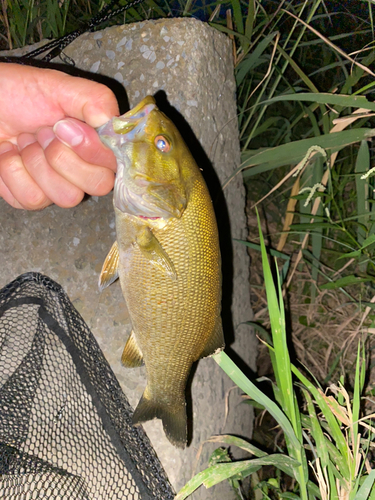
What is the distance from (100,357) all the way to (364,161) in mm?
1705

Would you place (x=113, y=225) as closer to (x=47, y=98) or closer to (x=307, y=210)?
(x=47, y=98)

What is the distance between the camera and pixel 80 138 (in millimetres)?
1465

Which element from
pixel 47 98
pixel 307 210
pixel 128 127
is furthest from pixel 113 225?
pixel 307 210

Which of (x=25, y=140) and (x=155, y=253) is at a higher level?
(x=25, y=140)

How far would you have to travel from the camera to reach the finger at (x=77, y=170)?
153 centimetres

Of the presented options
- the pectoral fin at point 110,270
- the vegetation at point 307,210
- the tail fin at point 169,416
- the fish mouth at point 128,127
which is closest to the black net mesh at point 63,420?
the tail fin at point 169,416

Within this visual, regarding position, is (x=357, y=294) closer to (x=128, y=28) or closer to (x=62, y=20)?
(x=128, y=28)

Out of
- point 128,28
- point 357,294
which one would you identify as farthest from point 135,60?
point 357,294

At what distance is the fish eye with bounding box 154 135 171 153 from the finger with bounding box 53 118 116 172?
224 millimetres

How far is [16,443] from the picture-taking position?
1793mm

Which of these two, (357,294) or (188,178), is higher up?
(188,178)

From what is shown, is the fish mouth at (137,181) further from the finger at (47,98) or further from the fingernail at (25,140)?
the fingernail at (25,140)

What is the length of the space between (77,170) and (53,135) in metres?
0.19

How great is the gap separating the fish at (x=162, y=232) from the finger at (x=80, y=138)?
0.31ft
